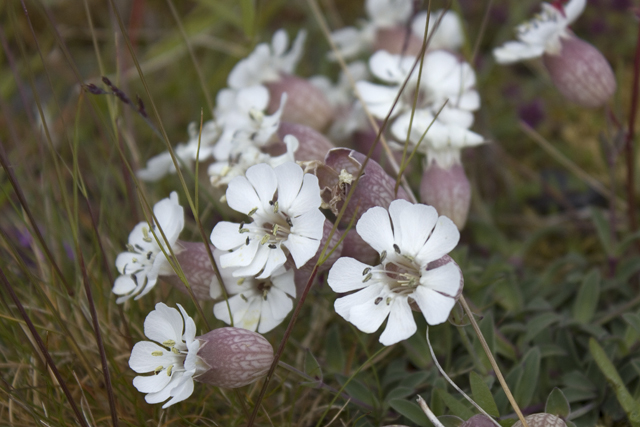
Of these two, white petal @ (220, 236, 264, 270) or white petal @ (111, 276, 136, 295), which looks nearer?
white petal @ (220, 236, 264, 270)

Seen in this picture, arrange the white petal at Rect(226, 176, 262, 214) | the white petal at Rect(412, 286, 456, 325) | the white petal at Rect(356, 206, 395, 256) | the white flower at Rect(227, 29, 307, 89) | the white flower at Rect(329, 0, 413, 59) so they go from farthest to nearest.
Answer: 1. the white flower at Rect(329, 0, 413, 59)
2. the white flower at Rect(227, 29, 307, 89)
3. the white petal at Rect(226, 176, 262, 214)
4. the white petal at Rect(356, 206, 395, 256)
5. the white petal at Rect(412, 286, 456, 325)

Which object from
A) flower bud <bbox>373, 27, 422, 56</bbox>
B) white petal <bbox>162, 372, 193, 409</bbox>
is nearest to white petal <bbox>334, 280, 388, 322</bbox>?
white petal <bbox>162, 372, 193, 409</bbox>

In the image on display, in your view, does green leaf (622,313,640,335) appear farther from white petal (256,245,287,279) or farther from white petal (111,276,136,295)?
white petal (111,276,136,295)

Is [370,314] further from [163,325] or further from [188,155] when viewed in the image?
[188,155]

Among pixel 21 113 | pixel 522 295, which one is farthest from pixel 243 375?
pixel 21 113

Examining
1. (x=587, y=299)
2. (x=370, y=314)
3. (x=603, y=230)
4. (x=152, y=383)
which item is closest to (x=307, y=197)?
(x=370, y=314)

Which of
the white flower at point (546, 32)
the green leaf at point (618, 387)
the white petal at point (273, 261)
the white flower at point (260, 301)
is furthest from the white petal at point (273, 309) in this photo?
the white flower at point (546, 32)
